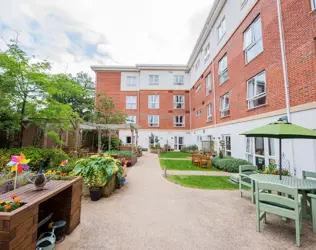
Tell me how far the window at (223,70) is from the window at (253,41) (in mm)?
2242

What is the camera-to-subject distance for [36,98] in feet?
20.4

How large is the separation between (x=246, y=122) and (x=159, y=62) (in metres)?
17.2

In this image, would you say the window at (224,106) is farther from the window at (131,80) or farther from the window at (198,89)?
the window at (131,80)

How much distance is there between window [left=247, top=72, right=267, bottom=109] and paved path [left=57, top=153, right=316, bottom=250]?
5.30 m

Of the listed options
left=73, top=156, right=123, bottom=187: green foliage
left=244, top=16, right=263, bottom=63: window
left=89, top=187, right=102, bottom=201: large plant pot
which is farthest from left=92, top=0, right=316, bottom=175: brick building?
left=89, top=187, right=102, bottom=201: large plant pot

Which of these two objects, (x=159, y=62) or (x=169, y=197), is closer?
(x=169, y=197)

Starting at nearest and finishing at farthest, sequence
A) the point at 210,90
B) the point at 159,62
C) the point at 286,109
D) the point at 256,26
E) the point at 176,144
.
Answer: the point at 286,109
the point at 256,26
the point at 210,90
the point at 176,144
the point at 159,62

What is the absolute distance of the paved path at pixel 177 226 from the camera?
2461 mm

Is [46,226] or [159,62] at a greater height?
[159,62]

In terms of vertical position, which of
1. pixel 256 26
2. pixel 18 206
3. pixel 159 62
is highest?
pixel 159 62

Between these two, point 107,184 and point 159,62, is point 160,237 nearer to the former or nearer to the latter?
point 107,184

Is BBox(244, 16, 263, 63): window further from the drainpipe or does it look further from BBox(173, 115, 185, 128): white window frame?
BBox(173, 115, 185, 128): white window frame

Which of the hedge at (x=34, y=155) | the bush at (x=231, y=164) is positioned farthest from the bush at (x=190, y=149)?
the hedge at (x=34, y=155)

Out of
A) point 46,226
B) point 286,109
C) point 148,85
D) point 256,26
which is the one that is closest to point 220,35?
point 256,26
